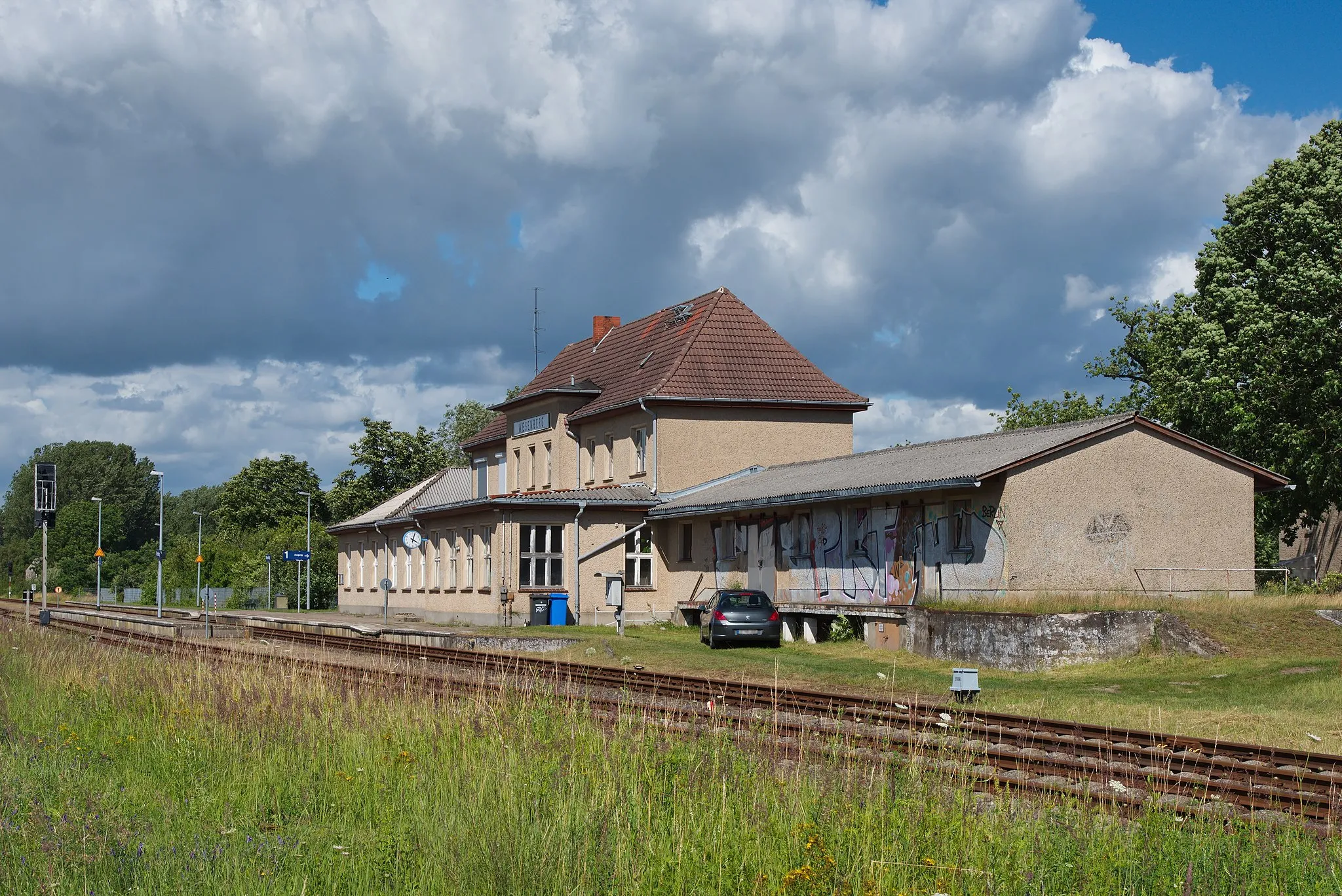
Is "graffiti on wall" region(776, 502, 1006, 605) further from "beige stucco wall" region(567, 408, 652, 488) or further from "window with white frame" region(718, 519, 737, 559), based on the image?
"beige stucco wall" region(567, 408, 652, 488)

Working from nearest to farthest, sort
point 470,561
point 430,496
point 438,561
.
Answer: point 470,561 < point 438,561 < point 430,496

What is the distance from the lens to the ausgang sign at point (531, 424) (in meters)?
53.9

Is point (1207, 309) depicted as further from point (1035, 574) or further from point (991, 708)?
point (991, 708)

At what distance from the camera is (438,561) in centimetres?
5050

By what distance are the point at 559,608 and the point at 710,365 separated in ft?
33.7

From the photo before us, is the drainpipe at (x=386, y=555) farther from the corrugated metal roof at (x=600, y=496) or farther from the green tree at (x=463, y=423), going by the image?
the green tree at (x=463, y=423)

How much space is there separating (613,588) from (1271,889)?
37145mm

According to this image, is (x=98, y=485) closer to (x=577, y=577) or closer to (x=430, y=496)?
(x=430, y=496)

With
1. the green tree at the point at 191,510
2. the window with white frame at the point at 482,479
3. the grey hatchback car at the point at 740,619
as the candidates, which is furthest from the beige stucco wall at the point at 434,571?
the green tree at the point at 191,510

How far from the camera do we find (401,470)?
102m

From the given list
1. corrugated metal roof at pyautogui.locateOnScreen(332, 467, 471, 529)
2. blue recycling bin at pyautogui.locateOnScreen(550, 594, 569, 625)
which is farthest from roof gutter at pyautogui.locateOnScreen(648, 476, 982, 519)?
corrugated metal roof at pyautogui.locateOnScreen(332, 467, 471, 529)

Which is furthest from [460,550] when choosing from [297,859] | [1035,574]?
[297,859]

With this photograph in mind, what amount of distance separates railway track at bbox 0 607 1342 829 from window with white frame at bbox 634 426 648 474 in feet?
84.4

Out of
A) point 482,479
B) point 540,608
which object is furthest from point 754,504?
point 482,479
